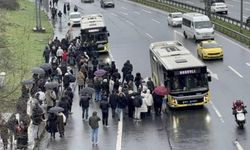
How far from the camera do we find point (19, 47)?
55.4 m

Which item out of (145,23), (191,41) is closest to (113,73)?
(191,41)

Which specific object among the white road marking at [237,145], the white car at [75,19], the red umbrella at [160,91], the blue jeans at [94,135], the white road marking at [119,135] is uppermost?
the white car at [75,19]

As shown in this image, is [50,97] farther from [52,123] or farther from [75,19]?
[75,19]

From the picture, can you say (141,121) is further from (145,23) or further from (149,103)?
(145,23)

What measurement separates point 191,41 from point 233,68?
13.6 m

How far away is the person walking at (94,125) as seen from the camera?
89.7 ft

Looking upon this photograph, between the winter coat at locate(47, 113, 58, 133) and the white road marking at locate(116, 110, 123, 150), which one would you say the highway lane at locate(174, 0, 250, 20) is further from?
the winter coat at locate(47, 113, 58, 133)

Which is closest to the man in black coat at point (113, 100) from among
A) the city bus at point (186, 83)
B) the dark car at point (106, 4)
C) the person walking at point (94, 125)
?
the city bus at point (186, 83)

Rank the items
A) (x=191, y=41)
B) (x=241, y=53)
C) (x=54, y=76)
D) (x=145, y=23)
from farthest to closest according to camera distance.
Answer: (x=145, y=23)
(x=191, y=41)
(x=241, y=53)
(x=54, y=76)

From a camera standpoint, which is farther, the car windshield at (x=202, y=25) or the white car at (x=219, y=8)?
the white car at (x=219, y=8)

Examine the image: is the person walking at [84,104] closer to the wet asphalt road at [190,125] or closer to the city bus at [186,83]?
the wet asphalt road at [190,125]

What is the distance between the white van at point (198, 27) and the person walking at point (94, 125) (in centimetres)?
3038

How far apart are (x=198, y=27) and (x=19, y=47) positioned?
51.5 feet

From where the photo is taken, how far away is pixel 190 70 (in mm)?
32406
